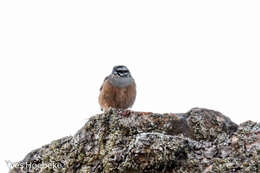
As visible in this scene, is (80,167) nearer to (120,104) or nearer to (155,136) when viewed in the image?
(155,136)

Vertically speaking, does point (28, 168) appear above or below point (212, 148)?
below

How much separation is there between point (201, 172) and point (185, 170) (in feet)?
0.64

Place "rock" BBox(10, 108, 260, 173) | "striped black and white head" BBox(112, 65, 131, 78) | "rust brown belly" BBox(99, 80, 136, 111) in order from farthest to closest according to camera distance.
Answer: "striped black and white head" BBox(112, 65, 131, 78)
"rust brown belly" BBox(99, 80, 136, 111)
"rock" BBox(10, 108, 260, 173)

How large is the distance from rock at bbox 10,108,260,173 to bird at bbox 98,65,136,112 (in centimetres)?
433

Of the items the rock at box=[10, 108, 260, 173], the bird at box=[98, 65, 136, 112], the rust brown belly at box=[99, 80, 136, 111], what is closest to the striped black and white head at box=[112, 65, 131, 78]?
the bird at box=[98, 65, 136, 112]

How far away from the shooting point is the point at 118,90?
35.5 ft

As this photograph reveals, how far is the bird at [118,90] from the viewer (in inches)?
426

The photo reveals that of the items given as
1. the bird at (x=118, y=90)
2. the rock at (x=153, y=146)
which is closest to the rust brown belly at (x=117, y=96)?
the bird at (x=118, y=90)

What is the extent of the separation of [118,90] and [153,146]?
5.74m

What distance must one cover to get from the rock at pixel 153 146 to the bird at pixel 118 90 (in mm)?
4331

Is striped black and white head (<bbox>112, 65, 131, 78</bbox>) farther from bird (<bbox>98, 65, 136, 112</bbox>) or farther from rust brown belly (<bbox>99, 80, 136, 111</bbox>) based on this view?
rust brown belly (<bbox>99, 80, 136, 111</bbox>)

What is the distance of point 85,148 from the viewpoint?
19.4ft

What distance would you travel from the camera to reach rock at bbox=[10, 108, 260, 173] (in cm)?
511

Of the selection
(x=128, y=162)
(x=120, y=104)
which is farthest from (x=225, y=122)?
(x=120, y=104)
